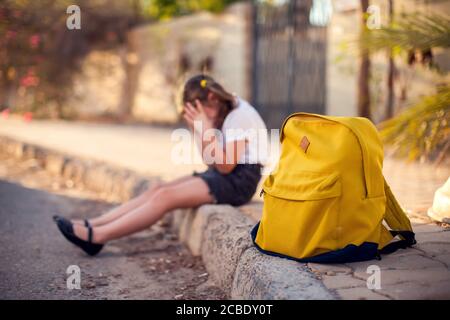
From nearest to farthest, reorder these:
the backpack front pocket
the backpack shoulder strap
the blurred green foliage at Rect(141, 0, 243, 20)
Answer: the backpack front pocket < the backpack shoulder strap < the blurred green foliage at Rect(141, 0, 243, 20)

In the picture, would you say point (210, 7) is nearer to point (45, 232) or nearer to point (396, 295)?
point (45, 232)

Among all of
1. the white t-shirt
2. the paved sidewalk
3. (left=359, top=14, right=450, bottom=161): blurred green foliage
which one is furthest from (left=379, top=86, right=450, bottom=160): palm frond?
the white t-shirt

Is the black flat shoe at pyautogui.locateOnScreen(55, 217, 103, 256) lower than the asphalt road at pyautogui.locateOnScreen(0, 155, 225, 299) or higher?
higher

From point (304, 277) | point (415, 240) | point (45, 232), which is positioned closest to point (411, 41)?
point (415, 240)

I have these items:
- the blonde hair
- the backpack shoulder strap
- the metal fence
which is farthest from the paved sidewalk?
the metal fence

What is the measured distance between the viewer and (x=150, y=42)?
11.5 m

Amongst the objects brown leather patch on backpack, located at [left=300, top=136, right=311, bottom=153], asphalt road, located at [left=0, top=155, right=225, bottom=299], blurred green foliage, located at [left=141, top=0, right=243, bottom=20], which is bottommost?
asphalt road, located at [left=0, top=155, right=225, bottom=299]

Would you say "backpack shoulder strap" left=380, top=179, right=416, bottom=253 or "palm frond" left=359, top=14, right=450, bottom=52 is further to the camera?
"palm frond" left=359, top=14, right=450, bottom=52

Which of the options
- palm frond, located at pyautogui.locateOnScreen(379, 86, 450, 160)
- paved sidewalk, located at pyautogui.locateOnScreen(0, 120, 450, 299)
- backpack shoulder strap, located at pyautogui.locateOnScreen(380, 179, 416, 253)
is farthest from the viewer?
palm frond, located at pyautogui.locateOnScreen(379, 86, 450, 160)

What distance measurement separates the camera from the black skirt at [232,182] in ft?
11.0

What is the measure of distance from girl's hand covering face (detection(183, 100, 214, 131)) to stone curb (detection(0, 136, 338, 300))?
50 cm

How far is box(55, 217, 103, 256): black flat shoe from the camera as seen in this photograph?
3.26 m

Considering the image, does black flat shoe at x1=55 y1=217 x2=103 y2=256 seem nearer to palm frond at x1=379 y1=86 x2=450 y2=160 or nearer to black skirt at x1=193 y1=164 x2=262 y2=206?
black skirt at x1=193 y1=164 x2=262 y2=206

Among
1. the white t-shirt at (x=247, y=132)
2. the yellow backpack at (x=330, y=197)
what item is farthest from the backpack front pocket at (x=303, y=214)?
the white t-shirt at (x=247, y=132)
